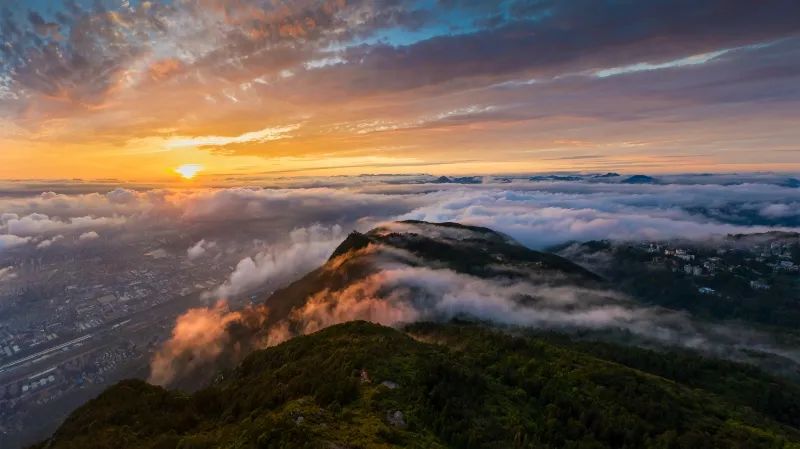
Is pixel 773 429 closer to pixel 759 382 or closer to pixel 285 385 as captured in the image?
pixel 759 382

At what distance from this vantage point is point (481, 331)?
156625mm

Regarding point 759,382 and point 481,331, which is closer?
point 759,382

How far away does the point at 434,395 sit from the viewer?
7219 centimetres

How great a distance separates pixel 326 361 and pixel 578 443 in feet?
170

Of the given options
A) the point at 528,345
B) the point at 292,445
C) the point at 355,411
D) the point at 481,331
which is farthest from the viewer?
the point at 481,331

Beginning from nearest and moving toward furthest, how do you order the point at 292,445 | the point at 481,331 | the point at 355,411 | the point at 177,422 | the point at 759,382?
1. the point at 292,445
2. the point at 355,411
3. the point at 177,422
4. the point at 759,382
5. the point at 481,331

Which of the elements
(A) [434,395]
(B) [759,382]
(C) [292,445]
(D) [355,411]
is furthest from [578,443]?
(B) [759,382]

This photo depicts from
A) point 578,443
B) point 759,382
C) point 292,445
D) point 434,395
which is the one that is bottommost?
point 759,382

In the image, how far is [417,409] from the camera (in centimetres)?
6788

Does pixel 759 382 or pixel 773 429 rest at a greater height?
pixel 773 429

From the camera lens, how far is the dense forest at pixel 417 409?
6041 cm

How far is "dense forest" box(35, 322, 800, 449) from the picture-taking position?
6041 cm

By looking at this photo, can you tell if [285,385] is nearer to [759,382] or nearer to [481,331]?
[481,331]

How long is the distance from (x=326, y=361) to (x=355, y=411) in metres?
29.1
